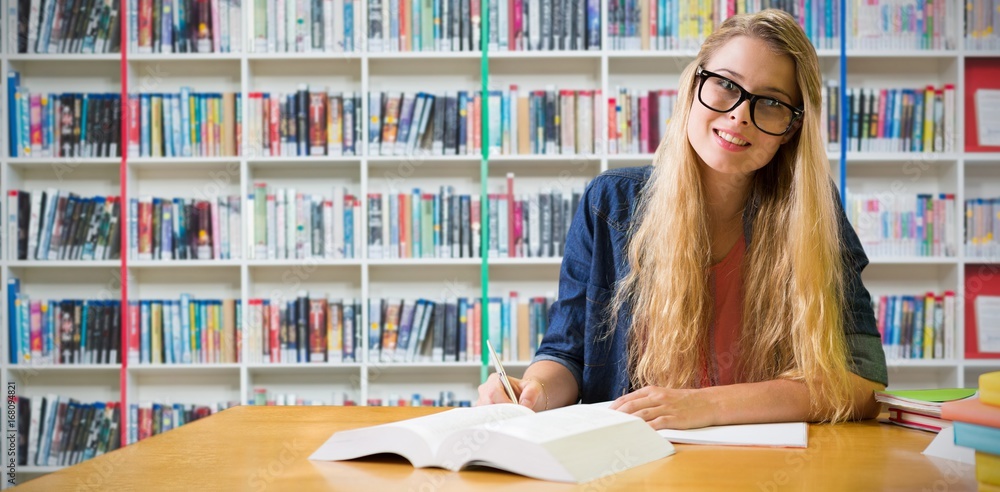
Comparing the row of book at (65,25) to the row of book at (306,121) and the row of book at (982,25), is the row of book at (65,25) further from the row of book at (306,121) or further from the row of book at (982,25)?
the row of book at (982,25)

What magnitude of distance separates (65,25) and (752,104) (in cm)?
299

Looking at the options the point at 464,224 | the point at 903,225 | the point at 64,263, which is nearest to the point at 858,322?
the point at 464,224

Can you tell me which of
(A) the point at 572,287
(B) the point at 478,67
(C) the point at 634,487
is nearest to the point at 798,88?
(A) the point at 572,287

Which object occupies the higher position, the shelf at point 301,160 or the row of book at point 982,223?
the shelf at point 301,160

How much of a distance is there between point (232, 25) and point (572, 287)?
2325 millimetres

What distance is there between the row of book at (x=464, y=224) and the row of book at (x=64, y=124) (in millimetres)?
1117

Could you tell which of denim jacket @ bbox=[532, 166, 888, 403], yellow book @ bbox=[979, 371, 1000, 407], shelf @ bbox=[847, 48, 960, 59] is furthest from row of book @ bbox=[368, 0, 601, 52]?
yellow book @ bbox=[979, 371, 1000, 407]

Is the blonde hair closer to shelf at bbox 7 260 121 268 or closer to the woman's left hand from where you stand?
the woman's left hand

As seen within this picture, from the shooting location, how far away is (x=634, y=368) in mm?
1431

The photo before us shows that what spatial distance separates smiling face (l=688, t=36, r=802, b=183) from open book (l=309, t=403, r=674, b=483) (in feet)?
1.85

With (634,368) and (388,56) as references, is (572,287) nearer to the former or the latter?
(634,368)

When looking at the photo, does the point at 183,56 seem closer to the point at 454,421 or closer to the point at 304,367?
the point at 304,367

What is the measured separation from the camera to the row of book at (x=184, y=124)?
3203 mm

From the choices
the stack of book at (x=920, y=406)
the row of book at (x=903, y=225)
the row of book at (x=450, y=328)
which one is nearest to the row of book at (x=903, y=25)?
the row of book at (x=903, y=225)
